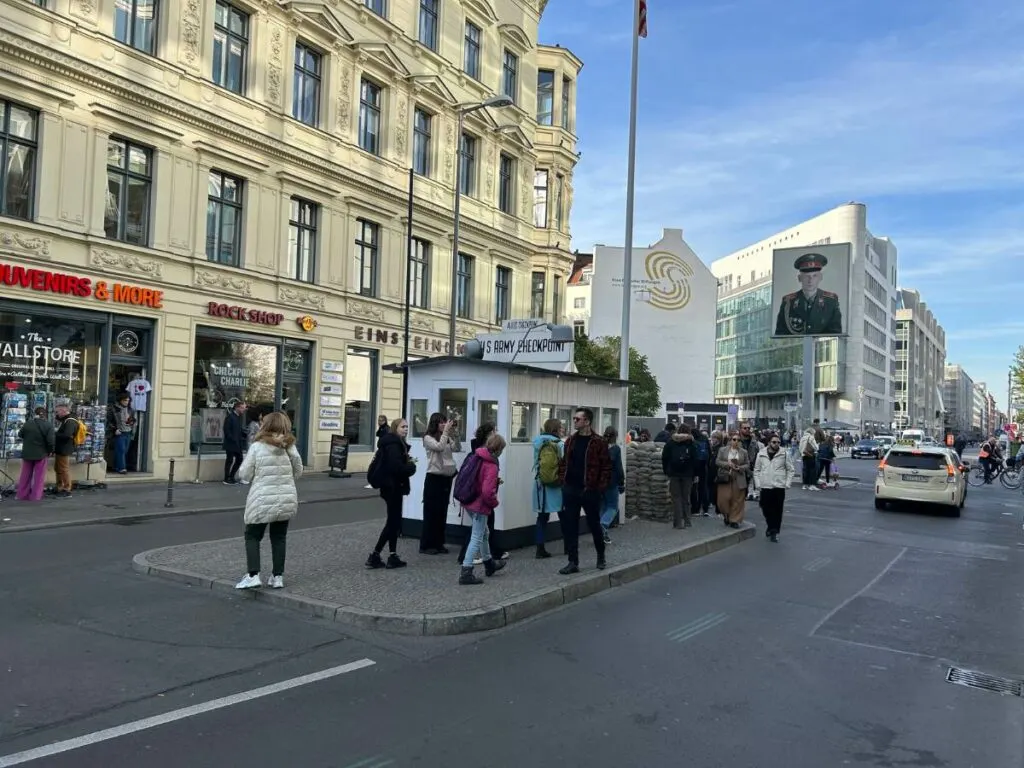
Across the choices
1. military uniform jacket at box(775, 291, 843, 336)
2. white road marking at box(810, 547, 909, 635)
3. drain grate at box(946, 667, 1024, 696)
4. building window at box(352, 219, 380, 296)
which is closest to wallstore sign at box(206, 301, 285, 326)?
building window at box(352, 219, 380, 296)

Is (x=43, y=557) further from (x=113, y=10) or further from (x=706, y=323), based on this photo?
(x=706, y=323)

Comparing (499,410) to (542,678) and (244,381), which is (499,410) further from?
(244,381)

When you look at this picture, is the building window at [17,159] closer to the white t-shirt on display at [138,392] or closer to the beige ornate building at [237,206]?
the beige ornate building at [237,206]

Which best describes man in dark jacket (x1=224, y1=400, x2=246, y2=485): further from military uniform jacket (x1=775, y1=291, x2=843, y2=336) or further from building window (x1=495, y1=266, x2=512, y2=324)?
military uniform jacket (x1=775, y1=291, x2=843, y2=336)

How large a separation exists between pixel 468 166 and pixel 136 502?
19086 mm

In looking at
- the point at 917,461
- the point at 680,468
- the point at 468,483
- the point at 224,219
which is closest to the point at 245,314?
the point at 224,219

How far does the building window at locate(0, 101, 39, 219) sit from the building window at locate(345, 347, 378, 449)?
9891 mm

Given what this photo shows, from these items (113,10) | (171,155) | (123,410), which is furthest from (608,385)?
(113,10)

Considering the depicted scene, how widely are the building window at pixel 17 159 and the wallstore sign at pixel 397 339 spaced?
394 inches

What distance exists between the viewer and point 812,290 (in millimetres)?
33656

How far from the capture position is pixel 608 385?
42.4 feet

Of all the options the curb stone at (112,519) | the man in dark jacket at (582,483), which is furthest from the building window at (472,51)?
the man in dark jacket at (582,483)

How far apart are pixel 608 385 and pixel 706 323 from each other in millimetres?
64972

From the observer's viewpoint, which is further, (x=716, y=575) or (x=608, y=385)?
(x=608, y=385)
